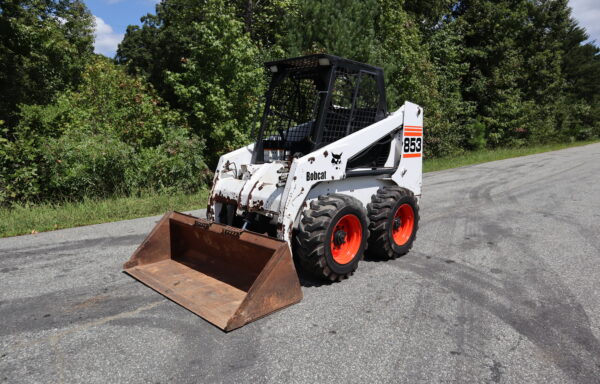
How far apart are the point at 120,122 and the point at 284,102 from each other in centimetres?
714

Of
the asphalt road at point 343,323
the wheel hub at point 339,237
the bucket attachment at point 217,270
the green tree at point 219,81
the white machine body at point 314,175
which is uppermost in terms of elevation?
the green tree at point 219,81

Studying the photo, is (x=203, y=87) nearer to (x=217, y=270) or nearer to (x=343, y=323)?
(x=217, y=270)

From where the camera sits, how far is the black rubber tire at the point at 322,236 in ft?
13.3

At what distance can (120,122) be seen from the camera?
1096 centimetres

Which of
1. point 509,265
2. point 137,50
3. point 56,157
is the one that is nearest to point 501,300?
point 509,265

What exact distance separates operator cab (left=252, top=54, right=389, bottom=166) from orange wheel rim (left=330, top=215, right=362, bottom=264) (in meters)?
0.91

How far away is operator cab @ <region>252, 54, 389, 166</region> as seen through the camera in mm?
4773

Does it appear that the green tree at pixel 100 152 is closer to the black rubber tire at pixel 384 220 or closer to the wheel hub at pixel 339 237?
the black rubber tire at pixel 384 220

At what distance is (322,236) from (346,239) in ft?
2.08

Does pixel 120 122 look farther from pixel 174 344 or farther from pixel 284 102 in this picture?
pixel 174 344

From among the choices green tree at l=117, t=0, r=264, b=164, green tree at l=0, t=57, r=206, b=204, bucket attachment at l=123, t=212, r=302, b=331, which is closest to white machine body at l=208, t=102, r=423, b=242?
bucket attachment at l=123, t=212, r=302, b=331

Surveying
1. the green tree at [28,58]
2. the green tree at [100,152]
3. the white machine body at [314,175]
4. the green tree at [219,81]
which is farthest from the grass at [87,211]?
the green tree at [28,58]

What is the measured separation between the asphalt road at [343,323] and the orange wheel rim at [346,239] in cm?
28

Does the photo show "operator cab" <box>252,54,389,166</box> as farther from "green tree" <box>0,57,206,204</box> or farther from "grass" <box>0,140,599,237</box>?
"green tree" <box>0,57,206,204</box>
